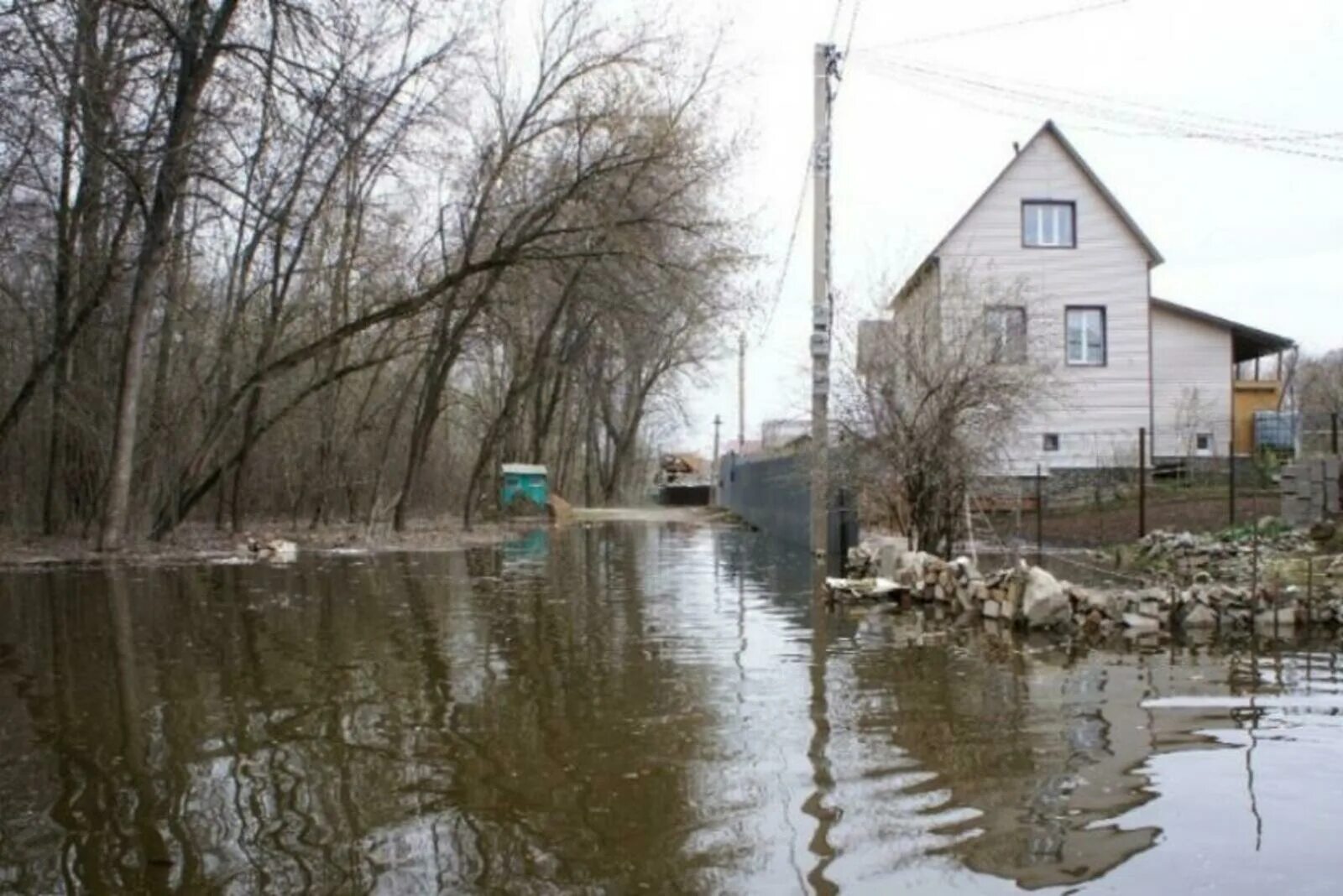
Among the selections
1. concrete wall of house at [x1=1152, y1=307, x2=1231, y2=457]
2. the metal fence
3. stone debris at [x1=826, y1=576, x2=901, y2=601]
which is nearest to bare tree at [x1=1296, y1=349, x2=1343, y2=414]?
concrete wall of house at [x1=1152, y1=307, x2=1231, y2=457]

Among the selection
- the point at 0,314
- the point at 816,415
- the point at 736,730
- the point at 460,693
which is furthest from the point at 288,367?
the point at 736,730

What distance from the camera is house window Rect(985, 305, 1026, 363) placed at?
15.9 m

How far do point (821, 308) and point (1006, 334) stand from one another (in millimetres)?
2965

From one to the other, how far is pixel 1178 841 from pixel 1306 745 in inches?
81.6

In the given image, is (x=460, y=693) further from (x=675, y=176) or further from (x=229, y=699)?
(x=675, y=176)

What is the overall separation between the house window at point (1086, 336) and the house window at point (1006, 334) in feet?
51.7

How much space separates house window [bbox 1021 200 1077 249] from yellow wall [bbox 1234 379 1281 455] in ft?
22.4

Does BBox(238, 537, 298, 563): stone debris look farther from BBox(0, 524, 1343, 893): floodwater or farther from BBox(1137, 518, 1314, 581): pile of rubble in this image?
BBox(1137, 518, 1314, 581): pile of rubble

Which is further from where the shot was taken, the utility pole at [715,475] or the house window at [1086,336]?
the utility pole at [715,475]

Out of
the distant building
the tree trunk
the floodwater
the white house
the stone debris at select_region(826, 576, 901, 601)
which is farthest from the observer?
the white house

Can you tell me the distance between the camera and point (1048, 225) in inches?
1296

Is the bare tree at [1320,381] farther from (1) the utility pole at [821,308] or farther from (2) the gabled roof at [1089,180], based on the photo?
(1) the utility pole at [821,308]

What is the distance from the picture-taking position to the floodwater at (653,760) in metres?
4.74

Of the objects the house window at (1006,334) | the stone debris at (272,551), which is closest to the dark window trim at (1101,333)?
the house window at (1006,334)
